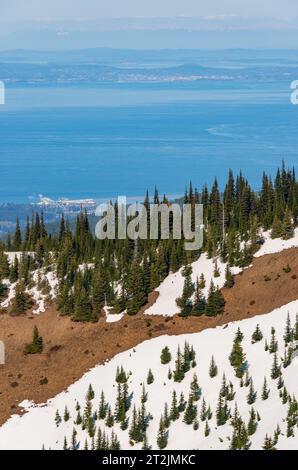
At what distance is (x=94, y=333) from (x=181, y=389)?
21.0 m

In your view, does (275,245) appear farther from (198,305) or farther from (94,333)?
(94,333)

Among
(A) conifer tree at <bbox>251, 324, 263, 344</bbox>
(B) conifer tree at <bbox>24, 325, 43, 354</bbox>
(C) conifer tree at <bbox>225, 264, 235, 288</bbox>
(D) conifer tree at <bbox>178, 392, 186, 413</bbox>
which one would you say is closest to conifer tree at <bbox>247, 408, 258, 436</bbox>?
(D) conifer tree at <bbox>178, 392, 186, 413</bbox>

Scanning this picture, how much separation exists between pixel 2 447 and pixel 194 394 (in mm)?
18745

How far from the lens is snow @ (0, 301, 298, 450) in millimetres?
72250

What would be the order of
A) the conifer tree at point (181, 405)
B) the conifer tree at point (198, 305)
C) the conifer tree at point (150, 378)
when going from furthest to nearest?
the conifer tree at point (198, 305) < the conifer tree at point (150, 378) < the conifer tree at point (181, 405)

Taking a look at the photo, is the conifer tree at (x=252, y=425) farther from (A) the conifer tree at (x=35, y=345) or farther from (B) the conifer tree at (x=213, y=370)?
(A) the conifer tree at (x=35, y=345)

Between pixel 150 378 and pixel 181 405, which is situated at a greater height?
pixel 150 378

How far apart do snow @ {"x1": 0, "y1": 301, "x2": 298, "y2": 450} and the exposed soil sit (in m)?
2.05

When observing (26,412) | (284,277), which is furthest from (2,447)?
(284,277)

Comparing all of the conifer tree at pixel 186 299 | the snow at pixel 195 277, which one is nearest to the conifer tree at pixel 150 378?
the conifer tree at pixel 186 299

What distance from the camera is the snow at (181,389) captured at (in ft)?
237

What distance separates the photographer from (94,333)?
100 m

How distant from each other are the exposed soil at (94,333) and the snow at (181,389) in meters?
2.05

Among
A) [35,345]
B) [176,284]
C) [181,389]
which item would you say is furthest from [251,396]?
[176,284]
